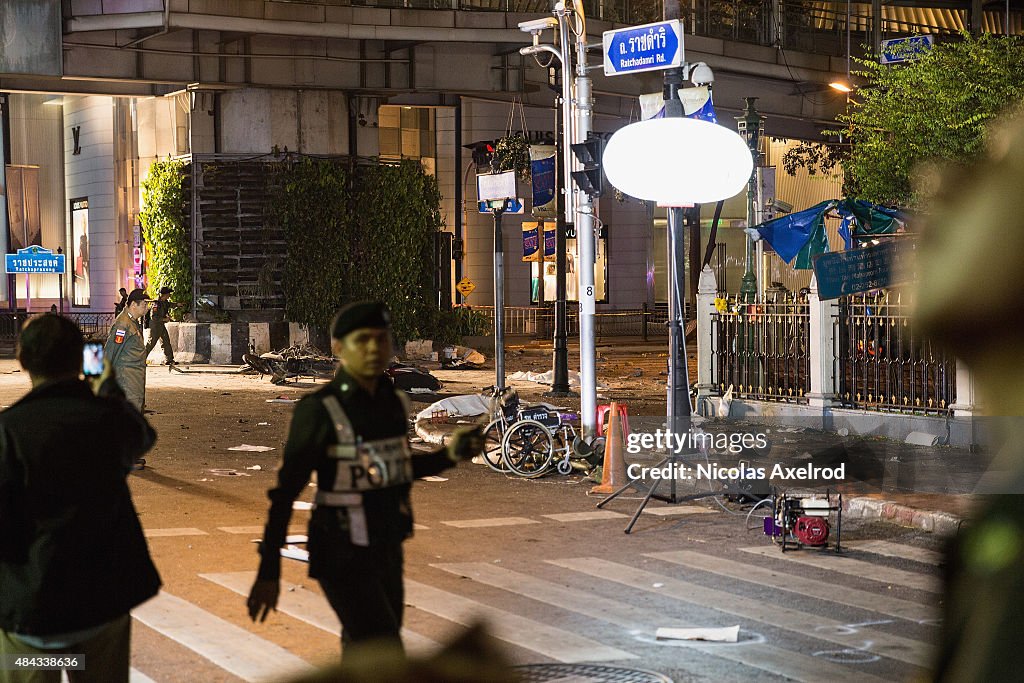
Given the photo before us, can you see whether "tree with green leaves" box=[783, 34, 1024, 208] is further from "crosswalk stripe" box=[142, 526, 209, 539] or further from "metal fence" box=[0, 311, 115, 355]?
"metal fence" box=[0, 311, 115, 355]

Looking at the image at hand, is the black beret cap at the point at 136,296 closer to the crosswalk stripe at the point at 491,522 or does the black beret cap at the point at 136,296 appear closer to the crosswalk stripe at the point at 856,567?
the crosswalk stripe at the point at 491,522

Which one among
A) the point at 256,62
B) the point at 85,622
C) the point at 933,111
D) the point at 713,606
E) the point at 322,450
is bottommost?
the point at 713,606

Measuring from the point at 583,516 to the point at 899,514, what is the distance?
2860 millimetres

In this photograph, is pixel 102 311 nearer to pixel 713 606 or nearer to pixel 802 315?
pixel 802 315

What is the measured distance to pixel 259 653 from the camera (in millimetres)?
7621

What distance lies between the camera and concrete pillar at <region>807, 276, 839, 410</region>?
1838cm

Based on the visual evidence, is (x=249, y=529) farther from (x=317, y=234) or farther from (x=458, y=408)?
(x=317, y=234)

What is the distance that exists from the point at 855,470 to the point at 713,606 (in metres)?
6.57

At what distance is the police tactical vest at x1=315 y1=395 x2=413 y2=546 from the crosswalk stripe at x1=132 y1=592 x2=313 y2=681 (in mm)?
2057

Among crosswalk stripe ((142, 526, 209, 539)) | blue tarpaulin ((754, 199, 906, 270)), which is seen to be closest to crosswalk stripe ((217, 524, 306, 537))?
crosswalk stripe ((142, 526, 209, 539))

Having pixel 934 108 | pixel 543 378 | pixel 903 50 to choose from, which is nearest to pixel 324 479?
pixel 543 378

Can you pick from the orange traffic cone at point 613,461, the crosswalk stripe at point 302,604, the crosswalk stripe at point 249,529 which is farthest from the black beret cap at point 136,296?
the crosswalk stripe at point 302,604

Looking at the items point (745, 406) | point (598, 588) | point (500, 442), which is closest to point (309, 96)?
point (745, 406)

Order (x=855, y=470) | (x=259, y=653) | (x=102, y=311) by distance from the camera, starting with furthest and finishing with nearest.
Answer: (x=102, y=311), (x=855, y=470), (x=259, y=653)
